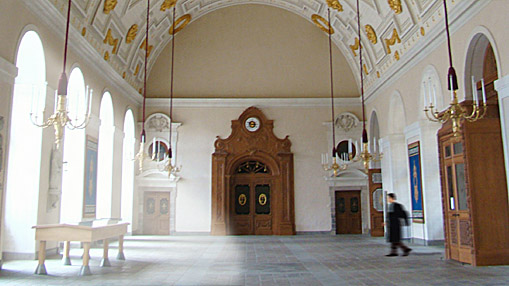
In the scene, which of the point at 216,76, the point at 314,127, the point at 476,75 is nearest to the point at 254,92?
the point at 216,76

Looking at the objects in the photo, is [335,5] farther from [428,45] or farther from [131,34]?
[131,34]

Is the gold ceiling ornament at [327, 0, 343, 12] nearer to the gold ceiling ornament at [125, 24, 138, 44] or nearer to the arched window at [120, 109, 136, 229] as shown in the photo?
the gold ceiling ornament at [125, 24, 138, 44]

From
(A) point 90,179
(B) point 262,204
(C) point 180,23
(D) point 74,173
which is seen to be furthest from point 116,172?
(C) point 180,23

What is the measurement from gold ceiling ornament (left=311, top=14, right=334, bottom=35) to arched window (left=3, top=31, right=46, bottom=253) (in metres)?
10.6

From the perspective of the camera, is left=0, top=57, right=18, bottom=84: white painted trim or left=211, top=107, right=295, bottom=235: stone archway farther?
left=211, top=107, right=295, bottom=235: stone archway

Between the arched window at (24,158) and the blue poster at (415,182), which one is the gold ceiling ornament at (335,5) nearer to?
the blue poster at (415,182)

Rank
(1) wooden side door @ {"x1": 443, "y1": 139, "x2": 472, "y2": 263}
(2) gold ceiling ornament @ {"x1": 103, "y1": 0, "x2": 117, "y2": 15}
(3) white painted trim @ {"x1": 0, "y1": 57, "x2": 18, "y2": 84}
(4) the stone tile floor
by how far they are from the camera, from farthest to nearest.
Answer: (2) gold ceiling ornament @ {"x1": 103, "y1": 0, "x2": 117, "y2": 15}, (1) wooden side door @ {"x1": 443, "y1": 139, "x2": 472, "y2": 263}, (3) white painted trim @ {"x1": 0, "y1": 57, "x2": 18, "y2": 84}, (4) the stone tile floor

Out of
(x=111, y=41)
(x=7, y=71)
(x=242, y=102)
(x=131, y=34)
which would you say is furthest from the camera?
(x=242, y=102)

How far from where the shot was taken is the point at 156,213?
17.4 meters

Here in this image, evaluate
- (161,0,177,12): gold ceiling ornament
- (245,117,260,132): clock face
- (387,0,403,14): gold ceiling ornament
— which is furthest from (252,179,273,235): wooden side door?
(387,0,403,14): gold ceiling ornament

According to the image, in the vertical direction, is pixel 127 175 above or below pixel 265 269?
above

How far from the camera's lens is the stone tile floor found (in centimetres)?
684

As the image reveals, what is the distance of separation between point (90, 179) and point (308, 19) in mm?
10346

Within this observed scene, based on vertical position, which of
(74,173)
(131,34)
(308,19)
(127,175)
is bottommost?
(74,173)
